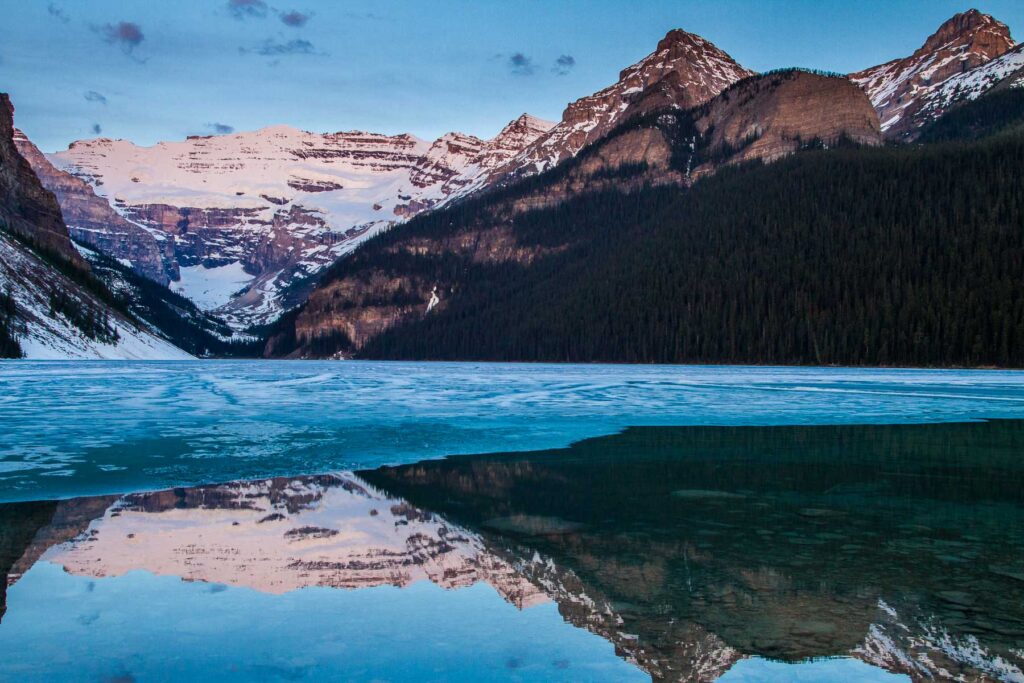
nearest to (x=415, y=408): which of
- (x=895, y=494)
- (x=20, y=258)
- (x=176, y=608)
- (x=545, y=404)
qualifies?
(x=545, y=404)

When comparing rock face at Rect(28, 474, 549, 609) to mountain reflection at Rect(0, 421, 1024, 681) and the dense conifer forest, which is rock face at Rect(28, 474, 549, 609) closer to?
mountain reflection at Rect(0, 421, 1024, 681)

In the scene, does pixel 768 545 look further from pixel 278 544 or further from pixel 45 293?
pixel 45 293

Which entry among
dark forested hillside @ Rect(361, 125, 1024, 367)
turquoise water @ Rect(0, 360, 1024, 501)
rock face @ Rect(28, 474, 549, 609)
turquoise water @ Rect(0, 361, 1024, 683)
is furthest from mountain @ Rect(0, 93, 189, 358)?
rock face @ Rect(28, 474, 549, 609)

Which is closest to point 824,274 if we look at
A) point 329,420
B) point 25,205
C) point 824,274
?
point 824,274

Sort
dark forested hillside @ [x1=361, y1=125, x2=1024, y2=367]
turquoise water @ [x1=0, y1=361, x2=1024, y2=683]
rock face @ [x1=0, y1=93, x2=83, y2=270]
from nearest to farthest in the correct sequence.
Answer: turquoise water @ [x1=0, y1=361, x2=1024, y2=683]
dark forested hillside @ [x1=361, y1=125, x2=1024, y2=367]
rock face @ [x1=0, y1=93, x2=83, y2=270]

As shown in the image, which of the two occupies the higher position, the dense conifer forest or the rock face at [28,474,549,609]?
the dense conifer forest

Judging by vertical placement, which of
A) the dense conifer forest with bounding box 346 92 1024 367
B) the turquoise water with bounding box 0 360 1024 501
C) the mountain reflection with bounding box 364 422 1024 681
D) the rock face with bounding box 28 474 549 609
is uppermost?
the dense conifer forest with bounding box 346 92 1024 367

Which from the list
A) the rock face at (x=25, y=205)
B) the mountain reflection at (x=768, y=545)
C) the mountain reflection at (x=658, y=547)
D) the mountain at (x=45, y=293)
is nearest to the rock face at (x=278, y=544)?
the mountain reflection at (x=658, y=547)

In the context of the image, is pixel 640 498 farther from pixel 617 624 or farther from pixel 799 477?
pixel 617 624
